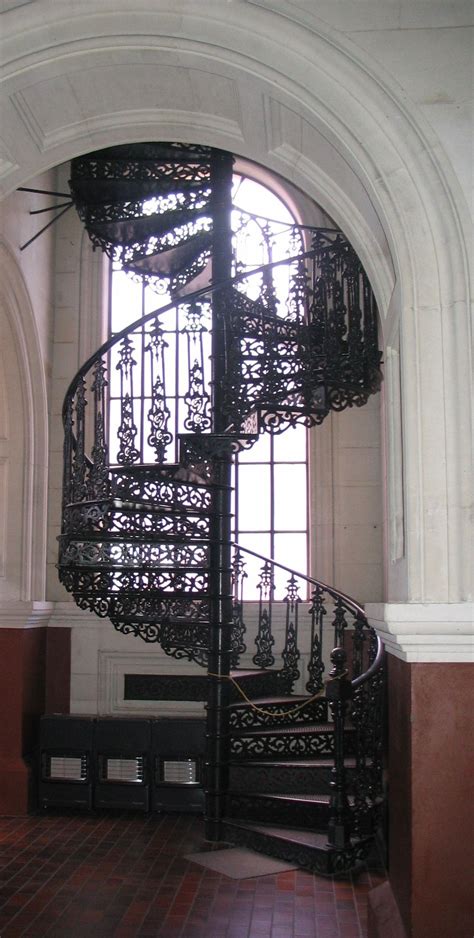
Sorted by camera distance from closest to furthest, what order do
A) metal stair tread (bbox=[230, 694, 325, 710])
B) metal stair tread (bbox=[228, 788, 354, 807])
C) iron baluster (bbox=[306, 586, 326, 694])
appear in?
metal stair tread (bbox=[228, 788, 354, 807]) < metal stair tread (bbox=[230, 694, 325, 710]) < iron baluster (bbox=[306, 586, 326, 694])

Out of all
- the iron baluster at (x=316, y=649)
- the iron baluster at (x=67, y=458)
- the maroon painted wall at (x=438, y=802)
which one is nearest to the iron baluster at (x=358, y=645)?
the iron baluster at (x=316, y=649)

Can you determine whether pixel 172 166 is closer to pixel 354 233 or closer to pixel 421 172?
pixel 354 233

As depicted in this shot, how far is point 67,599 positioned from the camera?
7141 millimetres

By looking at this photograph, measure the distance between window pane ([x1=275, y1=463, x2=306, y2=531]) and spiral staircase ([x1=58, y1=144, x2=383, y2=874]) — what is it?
4.24 feet

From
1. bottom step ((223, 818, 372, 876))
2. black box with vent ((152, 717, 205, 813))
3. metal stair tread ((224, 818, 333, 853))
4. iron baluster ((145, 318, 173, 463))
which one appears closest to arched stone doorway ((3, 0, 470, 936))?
iron baluster ((145, 318, 173, 463))

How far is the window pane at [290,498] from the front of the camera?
7488 millimetres

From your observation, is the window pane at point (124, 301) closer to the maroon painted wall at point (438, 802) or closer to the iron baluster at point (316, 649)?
the iron baluster at point (316, 649)

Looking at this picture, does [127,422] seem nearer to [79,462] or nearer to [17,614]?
[79,462]

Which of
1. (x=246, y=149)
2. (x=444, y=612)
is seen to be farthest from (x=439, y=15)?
(x=444, y=612)

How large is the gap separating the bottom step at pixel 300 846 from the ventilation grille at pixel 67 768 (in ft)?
4.34

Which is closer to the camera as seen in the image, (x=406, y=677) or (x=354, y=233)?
(x=406, y=677)

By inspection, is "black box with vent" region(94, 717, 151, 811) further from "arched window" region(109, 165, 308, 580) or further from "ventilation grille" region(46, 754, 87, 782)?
"arched window" region(109, 165, 308, 580)

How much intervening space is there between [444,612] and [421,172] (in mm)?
1489

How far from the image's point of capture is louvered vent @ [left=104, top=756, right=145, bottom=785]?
20.9 feet
